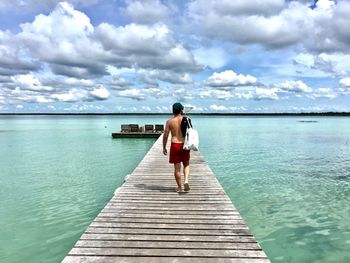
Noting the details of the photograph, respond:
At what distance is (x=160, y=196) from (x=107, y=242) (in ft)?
8.97

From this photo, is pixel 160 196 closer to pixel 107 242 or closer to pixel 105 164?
pixel 107 242

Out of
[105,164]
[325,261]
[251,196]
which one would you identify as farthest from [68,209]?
[105,164]

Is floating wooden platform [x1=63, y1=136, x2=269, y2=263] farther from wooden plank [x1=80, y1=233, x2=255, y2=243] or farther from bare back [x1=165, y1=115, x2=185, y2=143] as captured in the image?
bare back [x1=165, y1=115, x2=185, y2=143]

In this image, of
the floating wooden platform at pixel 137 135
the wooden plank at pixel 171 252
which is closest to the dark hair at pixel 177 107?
the wooden plank at pixel 171 252

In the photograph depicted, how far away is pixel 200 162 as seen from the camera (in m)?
12.7

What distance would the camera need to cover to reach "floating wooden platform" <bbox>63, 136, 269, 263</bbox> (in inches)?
163

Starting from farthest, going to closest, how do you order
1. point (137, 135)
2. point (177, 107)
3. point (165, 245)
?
point (137, 135), point (177, 107), point (165, 245)

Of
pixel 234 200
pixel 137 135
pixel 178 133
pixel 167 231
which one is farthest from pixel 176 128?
pixel 137 135

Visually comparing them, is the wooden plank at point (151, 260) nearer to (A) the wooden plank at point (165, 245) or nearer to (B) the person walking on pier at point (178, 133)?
(A) the wooden plank at point (165, 245)

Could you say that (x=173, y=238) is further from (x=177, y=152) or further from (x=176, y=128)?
(x=176, y=128)

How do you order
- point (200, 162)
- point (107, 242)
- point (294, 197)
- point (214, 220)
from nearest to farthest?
point (107, 242) → point (214, 220) → point (294, 197) → point (200, 162)

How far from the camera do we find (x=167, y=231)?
16.2ft

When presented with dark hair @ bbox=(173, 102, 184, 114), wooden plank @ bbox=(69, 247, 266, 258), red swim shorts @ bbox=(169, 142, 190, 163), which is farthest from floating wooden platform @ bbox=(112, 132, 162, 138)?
wooden plank @ bbox=(69, 247, 266, 258)

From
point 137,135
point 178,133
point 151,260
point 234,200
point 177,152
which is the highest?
point 178,133
